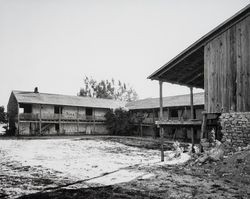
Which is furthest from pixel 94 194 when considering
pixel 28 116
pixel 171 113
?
pixel 171 113

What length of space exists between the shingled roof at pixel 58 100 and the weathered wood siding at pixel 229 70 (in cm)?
2502

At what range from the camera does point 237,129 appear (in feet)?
31.8

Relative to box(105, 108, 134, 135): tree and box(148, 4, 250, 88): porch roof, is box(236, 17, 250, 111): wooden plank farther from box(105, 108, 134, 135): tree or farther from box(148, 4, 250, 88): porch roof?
box(105, 108, 134, 135): tree

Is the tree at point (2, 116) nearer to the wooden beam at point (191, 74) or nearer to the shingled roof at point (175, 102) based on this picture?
the shingled roof at point (175, 102)

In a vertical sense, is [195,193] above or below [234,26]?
below

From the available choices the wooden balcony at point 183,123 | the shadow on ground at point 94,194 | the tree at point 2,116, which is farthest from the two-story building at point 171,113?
the shadow on ground at point 94,194

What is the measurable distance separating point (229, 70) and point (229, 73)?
14cm

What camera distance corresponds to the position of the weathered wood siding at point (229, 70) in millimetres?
9789

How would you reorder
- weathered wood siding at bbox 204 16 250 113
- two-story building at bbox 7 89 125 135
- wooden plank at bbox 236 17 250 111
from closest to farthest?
wooden plank at bbox 236 17 250 111
weathered wood siding at bbox 204 16 250 113
two-story building at bbox 7 89 125 135

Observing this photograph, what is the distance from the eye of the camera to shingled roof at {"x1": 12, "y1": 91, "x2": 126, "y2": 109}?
30906 millimetres

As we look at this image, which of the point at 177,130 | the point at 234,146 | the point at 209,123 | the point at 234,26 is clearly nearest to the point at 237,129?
the point at 234,146

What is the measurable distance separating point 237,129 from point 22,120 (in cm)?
2710

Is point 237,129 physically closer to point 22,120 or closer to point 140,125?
point 140,125

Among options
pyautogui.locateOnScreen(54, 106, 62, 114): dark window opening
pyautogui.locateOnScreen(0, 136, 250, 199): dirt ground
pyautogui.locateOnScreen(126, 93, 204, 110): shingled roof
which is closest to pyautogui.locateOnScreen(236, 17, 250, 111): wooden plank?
pyautogui.locateOnScreen(0, 136, 250, 199): dirt ground
